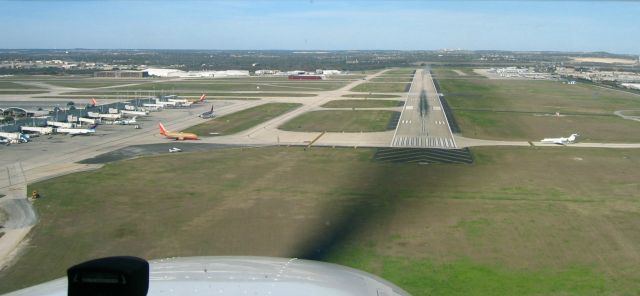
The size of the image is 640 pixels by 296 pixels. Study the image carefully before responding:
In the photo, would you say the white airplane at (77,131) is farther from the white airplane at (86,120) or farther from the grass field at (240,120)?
the grass field at (240,120)

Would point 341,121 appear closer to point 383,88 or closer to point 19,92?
point 383,88

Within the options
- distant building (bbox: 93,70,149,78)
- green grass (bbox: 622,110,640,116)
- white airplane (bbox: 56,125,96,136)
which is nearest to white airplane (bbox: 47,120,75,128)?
white airplane (bbox: 56,125,96,136)

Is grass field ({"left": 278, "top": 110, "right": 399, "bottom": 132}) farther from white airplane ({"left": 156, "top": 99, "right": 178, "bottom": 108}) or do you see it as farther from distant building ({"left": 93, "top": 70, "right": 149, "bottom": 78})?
distant building ({"left": 93, "top": 70, "right": 149, "bottom": 78})

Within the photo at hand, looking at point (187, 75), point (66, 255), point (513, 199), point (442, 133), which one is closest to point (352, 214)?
point (513, 199)

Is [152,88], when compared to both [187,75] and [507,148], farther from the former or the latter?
[507,148]

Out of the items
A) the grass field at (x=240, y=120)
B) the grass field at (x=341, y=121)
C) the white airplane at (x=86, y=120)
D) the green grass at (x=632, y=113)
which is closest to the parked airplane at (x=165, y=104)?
the grass field at (x=240, y=120)

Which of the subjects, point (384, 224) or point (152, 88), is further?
point (152, 88)
